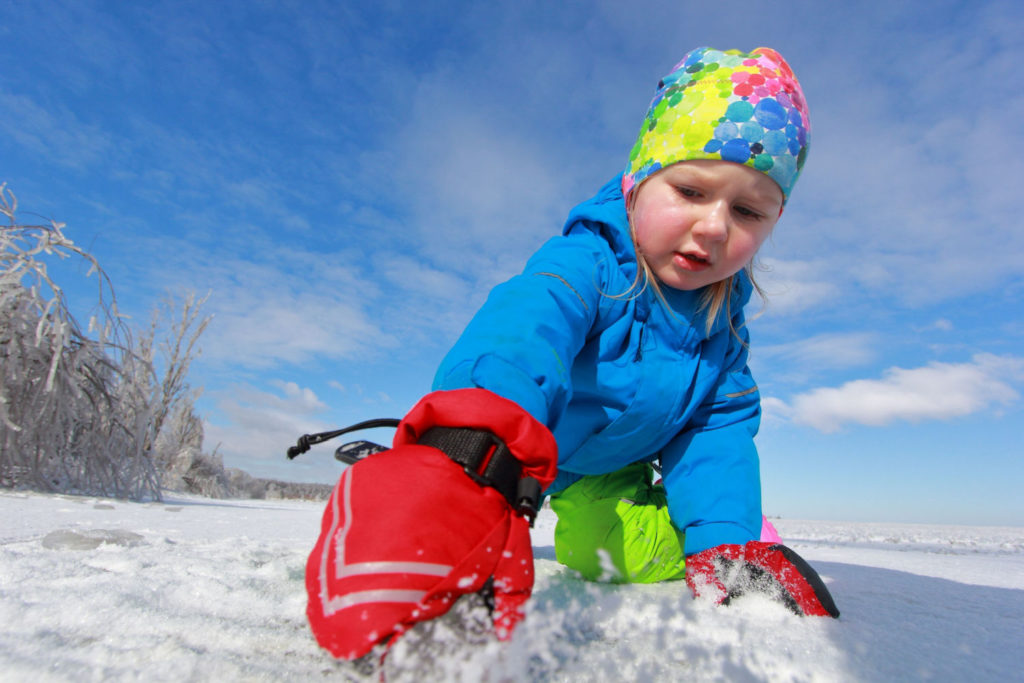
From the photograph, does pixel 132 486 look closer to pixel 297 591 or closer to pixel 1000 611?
pixel 297 591

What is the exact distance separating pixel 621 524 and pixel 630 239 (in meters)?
0.78

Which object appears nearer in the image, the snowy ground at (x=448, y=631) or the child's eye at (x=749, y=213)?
the snowy ground at (x=448, y=631)

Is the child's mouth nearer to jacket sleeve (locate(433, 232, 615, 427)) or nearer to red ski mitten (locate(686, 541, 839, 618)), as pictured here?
jacket sleeve (locate(433, 232, 615, 427))

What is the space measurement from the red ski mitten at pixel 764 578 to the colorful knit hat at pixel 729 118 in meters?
0.89

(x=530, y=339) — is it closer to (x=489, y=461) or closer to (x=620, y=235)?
(x=489, y=461)

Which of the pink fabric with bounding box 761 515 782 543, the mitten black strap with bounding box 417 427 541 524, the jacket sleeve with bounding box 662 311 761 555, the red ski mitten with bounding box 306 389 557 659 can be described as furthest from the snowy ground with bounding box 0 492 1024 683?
the pink fabric with bounding box 761 515 782 543

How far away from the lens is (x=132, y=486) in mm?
3545

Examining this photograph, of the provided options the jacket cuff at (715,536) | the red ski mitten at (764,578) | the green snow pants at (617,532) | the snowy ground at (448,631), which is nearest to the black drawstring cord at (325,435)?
the snowy ground at (448,631)

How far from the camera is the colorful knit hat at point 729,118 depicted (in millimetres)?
1390

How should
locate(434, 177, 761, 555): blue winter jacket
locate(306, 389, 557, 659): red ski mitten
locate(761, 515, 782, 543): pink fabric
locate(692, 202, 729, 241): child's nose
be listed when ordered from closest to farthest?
1. locate(306, 389, 557, 659): red ski mitten
2. locate(434, 177, 761, 555): blue winter jacket
3. locate(692, 202, 729, 241): child's nose
4. locate(761, 515, 782, 543): pink fabric

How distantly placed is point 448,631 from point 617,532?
1.11 meters

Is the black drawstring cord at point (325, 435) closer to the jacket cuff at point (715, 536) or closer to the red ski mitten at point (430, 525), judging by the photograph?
the red ski mitten at point (430, 525)

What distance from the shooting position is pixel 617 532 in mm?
1568

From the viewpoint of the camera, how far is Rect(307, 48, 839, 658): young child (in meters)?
0.56
